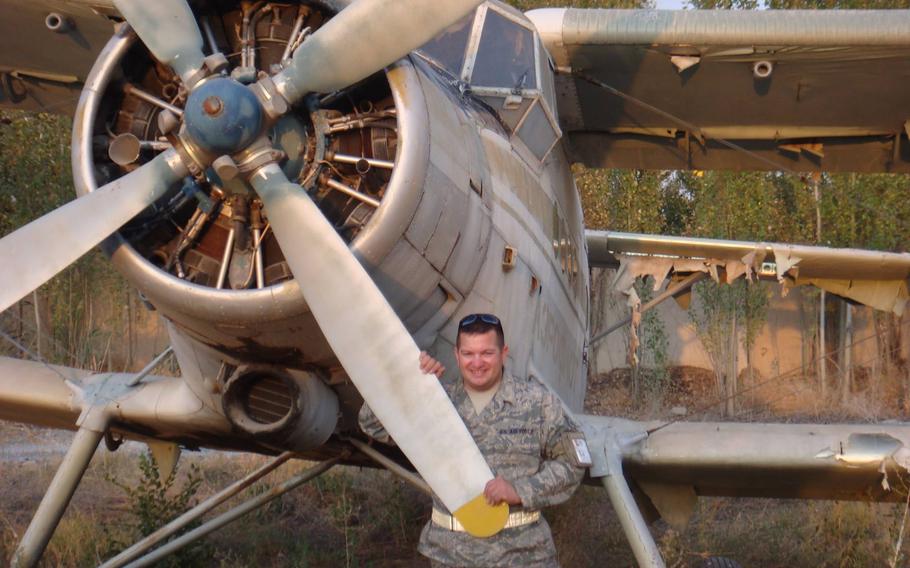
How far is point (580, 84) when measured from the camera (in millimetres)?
8078

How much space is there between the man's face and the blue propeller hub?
1.11 m

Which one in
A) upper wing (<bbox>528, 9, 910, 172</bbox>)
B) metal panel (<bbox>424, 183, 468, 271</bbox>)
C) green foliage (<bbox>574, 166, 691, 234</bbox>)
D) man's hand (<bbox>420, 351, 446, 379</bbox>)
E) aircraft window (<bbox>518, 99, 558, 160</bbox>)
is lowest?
man's hand (<bbox>420, 351, 446, 379</bbox>)

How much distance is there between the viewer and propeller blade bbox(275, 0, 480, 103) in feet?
13.8

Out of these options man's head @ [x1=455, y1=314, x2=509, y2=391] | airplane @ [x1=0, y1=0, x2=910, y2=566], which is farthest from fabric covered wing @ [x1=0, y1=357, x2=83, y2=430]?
man's head @ [x1=455, y1=314, x2=509, y2=391]

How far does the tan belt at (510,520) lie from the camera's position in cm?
397

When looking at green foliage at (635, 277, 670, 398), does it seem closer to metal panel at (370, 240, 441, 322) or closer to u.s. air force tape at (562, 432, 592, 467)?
metal panel at (370, 240, 441, 322)

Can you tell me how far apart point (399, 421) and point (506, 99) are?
8.52ft

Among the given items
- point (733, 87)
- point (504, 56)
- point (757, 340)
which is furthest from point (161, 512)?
point (757, 340)

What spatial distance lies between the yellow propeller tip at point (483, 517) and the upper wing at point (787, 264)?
6.07 metres

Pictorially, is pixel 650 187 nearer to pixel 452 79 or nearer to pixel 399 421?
pixel 452 79

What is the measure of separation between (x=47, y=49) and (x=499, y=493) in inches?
219

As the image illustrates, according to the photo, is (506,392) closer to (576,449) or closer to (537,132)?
(576,449)

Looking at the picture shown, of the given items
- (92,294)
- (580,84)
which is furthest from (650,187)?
(580,84)

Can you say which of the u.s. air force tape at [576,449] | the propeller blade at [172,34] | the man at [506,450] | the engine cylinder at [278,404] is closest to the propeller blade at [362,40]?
the propeller blade at [172,34]
